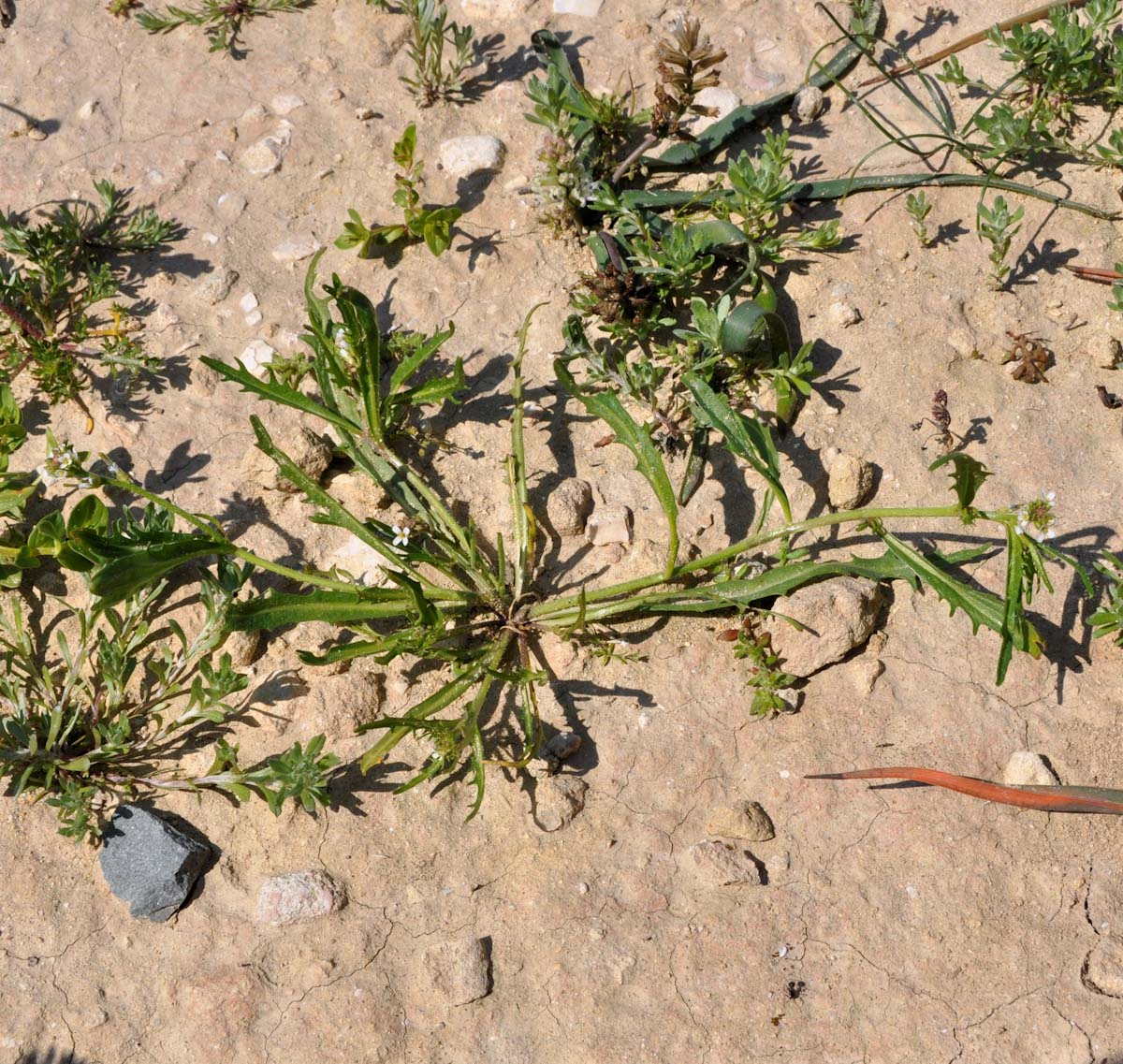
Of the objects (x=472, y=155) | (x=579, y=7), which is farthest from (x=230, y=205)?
(x=579, y=7)

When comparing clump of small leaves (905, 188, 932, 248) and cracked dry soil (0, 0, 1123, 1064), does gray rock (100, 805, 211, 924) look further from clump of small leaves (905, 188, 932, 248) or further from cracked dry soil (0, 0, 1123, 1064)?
clump of small leaves (905, 188, 932, 248)

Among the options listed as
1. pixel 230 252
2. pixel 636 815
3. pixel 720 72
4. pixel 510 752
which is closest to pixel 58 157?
pixel 230 252

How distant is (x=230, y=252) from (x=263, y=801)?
2078mm

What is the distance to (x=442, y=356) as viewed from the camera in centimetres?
360

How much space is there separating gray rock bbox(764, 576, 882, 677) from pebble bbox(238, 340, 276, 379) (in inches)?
77.4

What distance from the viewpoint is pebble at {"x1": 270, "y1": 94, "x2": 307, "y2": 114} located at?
4.06 m

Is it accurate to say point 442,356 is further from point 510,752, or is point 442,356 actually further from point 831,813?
point 831,813

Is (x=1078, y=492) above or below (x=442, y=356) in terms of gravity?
below

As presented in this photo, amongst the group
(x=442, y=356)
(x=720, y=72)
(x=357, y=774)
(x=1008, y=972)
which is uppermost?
(x=720, y=72)

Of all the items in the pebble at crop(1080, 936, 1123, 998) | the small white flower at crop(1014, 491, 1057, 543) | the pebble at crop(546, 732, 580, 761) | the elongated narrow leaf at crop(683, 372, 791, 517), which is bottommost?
the pebble at crop(1080, 936, 1123, 998)

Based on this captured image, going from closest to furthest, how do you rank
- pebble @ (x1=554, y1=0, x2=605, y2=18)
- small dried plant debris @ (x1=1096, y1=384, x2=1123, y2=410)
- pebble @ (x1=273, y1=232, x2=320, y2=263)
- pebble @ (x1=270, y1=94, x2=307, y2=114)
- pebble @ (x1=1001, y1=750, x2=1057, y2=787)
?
pebble @ (x1=1001, y1=750, x2=1057, y2=787)
small dried plant debris @ (x1=1096, y1=384, x2=1123, y2=410)
pebble @ (x1=273, y1=232, x2=320, y2=263)
pebble @ (x1=270, y1=94, x2=307, y2=114)
pebble @ (x1=554, y1=0, x2=605, y2=18)

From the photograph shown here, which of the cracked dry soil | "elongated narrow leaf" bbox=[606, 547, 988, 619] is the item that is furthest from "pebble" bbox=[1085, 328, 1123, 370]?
"elongated narrow leaf" bbox=[606, 547, 988, 619]

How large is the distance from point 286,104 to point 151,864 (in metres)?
2.96

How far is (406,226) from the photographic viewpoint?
375cm
